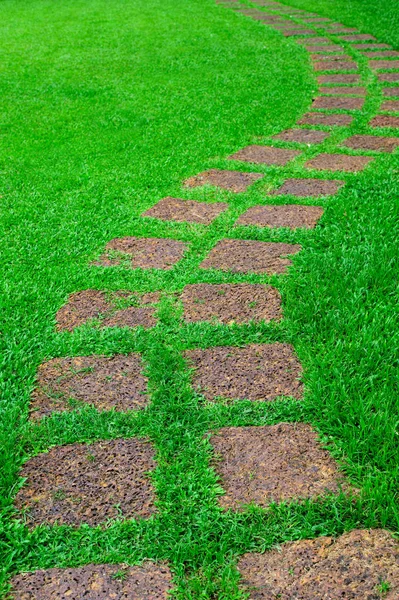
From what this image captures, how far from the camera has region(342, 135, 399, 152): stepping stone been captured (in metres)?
4.38

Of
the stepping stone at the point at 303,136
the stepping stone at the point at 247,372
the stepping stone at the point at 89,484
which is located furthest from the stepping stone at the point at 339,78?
the stepping stone at the point at 89,484

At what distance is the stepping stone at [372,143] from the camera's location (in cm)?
438

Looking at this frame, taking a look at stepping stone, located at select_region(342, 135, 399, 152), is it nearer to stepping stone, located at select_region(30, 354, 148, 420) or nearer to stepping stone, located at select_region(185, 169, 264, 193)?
stepping stone, located at select_region(185, 169, 264, 193)

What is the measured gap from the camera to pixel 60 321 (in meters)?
2.57

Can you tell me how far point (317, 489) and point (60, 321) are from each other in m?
1.28

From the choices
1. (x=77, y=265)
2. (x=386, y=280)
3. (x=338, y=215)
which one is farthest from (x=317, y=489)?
(x=338, y=215)

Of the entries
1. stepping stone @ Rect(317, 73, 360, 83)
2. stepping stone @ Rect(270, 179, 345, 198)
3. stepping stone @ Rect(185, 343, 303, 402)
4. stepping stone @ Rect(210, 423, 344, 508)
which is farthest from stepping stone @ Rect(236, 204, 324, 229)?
stepping stone @ Rect(317, 73, 360, 83)

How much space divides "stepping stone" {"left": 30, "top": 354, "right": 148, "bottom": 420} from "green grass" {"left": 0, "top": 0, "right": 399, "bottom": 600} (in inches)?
1.7

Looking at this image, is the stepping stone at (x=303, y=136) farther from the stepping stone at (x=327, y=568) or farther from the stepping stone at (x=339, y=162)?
the stepping stone at (x=327, y=568)

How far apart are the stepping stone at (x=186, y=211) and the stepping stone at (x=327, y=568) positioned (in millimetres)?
2085

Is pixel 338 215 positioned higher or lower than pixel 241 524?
higher

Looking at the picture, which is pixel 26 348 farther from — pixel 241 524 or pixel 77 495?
pixel 241 524

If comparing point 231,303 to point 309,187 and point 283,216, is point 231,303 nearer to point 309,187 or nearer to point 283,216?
point 283,216

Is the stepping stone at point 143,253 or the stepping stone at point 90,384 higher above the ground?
the stepping stone at point 143,253
